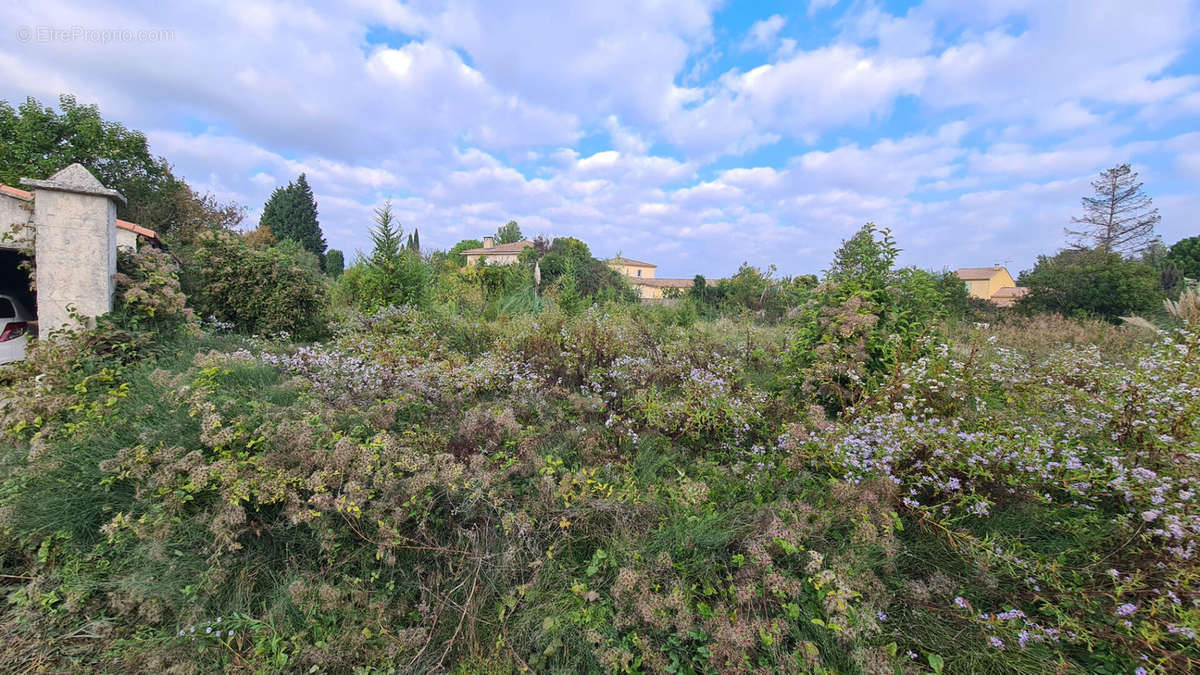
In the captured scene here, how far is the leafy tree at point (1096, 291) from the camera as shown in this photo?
1090 centimetres

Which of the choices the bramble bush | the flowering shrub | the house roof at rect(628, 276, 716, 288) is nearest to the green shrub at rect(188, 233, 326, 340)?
the bramble bush

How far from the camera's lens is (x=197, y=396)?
259 cm

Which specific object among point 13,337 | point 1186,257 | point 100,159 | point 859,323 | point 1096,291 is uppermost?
point 100,159

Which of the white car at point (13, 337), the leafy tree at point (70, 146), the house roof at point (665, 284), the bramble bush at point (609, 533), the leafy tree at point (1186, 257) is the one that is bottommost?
the bramble bush at point (609, 533)

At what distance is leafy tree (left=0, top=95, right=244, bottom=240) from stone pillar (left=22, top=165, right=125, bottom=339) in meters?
14.8

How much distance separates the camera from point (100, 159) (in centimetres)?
1722

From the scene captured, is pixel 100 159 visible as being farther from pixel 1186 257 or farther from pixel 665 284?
pixel 1186 257

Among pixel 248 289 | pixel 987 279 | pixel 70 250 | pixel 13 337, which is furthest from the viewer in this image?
pixel 987 279

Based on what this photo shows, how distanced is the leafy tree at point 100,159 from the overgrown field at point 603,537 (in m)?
18.5

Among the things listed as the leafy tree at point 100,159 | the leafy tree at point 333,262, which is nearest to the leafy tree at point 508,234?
the leafy tree at point 333,262

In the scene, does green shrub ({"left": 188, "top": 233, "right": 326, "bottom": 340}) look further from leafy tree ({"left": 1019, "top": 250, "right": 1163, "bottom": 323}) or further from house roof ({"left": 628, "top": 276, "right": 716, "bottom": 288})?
leafy tree ({"left": 1019, "top": 250, "right": 1163, "bottom": 323})

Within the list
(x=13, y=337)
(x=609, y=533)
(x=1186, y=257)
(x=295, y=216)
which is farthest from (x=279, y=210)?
(x=1186, y=257)

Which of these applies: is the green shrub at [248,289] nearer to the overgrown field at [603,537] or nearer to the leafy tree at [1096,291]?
the overgrown field at [603,537]

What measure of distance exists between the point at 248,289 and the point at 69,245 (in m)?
1.98
